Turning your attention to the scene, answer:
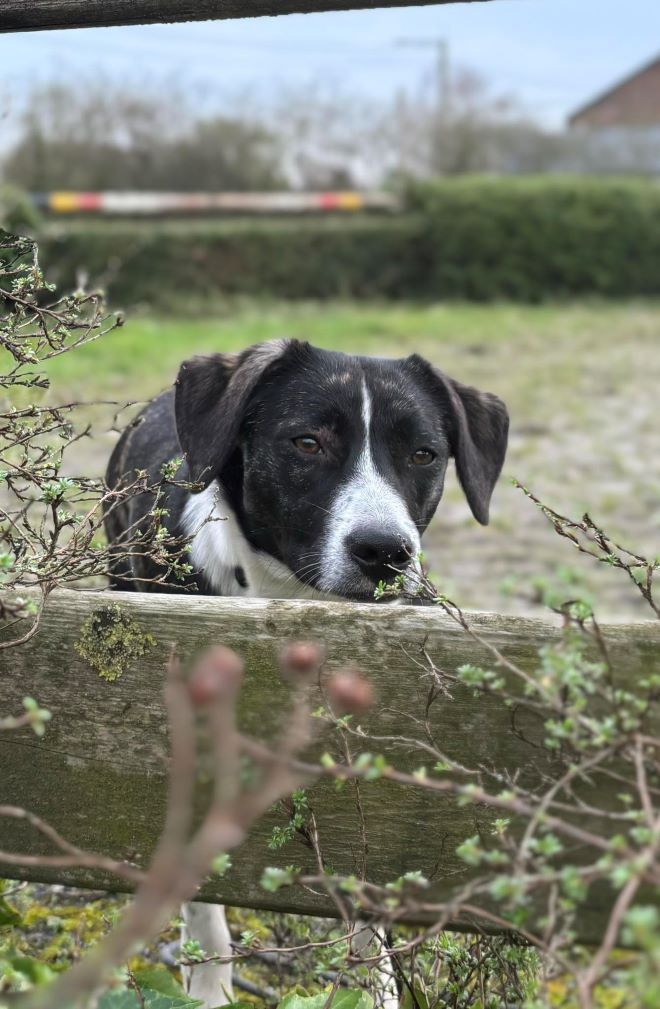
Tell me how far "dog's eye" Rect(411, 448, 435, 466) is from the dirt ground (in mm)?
341

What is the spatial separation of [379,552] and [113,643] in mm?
1177

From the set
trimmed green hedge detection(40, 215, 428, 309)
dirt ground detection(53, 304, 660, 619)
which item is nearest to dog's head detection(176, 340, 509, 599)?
dirt ground detection(53, 304, 660, 619)

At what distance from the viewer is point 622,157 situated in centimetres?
3362

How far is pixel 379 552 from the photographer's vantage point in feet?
9.81

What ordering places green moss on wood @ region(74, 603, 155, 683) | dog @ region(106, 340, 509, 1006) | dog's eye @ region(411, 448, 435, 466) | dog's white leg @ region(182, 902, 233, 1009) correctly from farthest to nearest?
1. dog's eye @ region(411, 448, 435, 466)
2. dog @ region(106, 340, 509, 1006)
3. dog's white leg @ region(182, 902, 233, 1009)
4. green moss on wood @ region(74, 603, 155, 683)

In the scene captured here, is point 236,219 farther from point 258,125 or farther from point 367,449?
point 367,449

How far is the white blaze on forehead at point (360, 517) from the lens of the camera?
120 inches

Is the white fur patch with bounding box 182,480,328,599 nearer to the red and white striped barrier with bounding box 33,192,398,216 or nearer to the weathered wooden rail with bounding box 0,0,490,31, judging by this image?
the weathered wooden rail with bounding box 0,0,490,31

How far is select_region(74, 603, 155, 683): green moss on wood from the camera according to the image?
192cm

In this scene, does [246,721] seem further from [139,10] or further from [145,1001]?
[139,10]

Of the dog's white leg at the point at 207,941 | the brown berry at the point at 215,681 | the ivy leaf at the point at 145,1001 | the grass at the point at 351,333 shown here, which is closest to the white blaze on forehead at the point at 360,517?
the dog's white leg at the point at 207,941

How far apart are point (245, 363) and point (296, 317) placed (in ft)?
53.6

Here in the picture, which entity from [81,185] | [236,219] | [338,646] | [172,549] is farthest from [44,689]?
[81,185]

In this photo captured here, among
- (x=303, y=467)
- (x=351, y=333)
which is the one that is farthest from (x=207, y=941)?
(x=351, y=333)
